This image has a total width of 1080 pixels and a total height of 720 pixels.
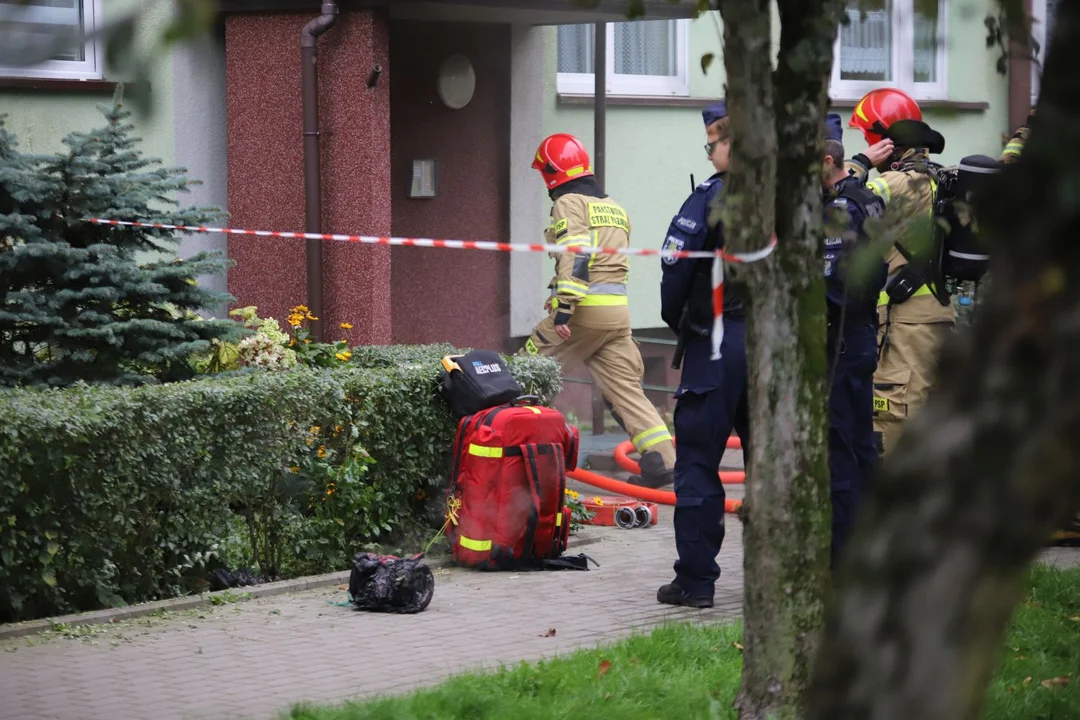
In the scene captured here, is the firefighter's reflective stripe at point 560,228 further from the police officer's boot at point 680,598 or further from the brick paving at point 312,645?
the police officer's boot at point 680,598

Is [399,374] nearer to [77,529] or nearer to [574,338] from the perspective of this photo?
[77,529]

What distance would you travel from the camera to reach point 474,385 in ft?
25.5

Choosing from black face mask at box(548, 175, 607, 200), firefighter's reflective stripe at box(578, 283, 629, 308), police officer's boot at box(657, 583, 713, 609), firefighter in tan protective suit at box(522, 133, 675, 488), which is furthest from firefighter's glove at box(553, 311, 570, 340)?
police officer's boot at box(657, 583, 713, 609)

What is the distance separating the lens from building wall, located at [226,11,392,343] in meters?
10.4

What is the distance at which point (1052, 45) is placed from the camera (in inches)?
83.0

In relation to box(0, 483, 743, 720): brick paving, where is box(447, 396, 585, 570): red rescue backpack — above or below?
above

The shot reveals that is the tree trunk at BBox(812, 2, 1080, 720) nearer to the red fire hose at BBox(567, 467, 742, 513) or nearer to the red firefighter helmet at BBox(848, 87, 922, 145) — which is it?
the red firefighter helmet at BBox(848, 87, 922, 145)

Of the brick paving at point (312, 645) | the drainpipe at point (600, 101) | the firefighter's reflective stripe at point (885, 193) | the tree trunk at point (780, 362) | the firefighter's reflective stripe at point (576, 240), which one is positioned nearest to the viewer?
the tree trunk at point (780, 362)

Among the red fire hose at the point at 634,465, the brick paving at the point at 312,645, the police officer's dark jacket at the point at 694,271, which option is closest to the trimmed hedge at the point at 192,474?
the brick paving at the point at 312,645

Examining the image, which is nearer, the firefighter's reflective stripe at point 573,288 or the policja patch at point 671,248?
the policja patch at point 671,248

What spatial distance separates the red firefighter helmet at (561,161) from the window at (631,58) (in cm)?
303

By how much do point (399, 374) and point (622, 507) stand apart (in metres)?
1.82

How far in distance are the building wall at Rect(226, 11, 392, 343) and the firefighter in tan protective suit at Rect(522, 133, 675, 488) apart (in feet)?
3.89

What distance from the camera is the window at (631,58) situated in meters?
13.2
